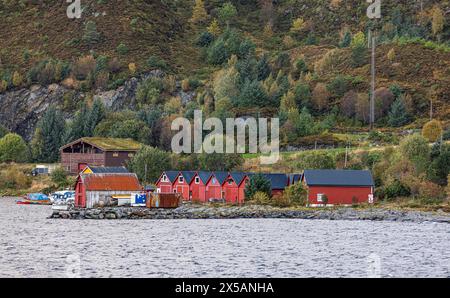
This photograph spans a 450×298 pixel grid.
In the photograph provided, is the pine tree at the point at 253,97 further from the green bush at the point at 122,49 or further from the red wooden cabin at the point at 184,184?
the red wooden cabin at the point at 184,184

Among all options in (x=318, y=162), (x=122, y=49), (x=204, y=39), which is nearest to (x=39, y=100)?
(x=122, y=49)

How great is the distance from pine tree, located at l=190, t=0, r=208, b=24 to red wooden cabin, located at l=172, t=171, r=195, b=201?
10730cm

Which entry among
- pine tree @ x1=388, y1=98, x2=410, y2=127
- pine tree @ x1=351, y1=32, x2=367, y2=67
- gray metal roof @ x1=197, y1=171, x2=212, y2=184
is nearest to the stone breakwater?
gray metal roof @ x1=197, y1=171, x2=212, y2=184

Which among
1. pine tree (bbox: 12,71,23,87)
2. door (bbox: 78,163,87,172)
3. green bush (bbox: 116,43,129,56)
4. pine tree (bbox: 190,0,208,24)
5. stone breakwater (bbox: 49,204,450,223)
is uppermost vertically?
pine tree (bbox: 190,0,208,24)

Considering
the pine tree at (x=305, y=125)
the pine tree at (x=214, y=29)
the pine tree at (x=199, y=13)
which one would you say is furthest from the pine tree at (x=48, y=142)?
the pine tree at (x=199, y=13)

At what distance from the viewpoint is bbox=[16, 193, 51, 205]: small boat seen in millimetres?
96075

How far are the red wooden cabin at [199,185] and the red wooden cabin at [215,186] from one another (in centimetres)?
39

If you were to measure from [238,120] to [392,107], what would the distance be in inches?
815

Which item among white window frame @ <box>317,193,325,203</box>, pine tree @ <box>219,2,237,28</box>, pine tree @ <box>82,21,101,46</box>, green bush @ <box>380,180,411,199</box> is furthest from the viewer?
pine tree @ <box>219,2,237,28</box>

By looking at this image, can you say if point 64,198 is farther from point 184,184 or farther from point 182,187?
point 184,184

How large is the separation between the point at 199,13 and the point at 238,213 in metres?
122

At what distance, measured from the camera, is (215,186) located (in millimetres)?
88000

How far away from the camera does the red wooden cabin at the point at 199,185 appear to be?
A: 88625mm

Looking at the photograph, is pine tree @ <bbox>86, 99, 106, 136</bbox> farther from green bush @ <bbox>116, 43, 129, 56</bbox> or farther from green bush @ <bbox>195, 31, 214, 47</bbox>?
green bush @ <bbox>195, 31, 214, 47</bbox>
